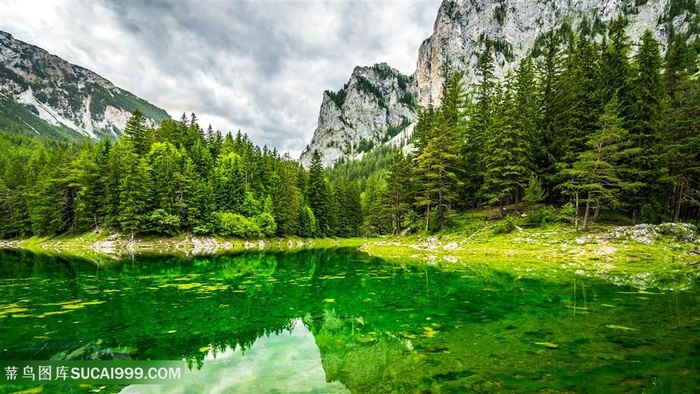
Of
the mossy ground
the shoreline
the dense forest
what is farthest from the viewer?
the dense forest

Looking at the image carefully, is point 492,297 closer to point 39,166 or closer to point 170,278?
point 170,278

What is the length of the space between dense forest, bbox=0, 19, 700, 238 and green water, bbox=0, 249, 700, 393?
20.0 meters

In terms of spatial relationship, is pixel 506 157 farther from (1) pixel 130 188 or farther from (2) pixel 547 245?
(1) pixel 130 188

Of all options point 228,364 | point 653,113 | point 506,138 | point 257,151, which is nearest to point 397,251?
→ point 506,138

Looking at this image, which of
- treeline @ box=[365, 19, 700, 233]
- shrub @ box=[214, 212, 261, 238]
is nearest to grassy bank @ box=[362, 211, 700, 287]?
treeline @ box=[365, 19, 700, 233]

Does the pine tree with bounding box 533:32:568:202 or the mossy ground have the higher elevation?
the pine tree with bounding box 533:32:568:202

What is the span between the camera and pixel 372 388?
653 centimetres

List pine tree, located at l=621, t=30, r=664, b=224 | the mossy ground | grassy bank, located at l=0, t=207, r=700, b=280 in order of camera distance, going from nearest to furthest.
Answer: grassy bank, located at l=0, t=207, r=700, b=280
the mossy ground
pine tree, located at l=621, t=30, r=664, b=224

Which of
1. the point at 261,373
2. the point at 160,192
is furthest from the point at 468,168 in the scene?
the point at 160,192

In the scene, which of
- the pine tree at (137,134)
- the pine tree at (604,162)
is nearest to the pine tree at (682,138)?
the pine tree at (604,162)

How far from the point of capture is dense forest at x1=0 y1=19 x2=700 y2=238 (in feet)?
106

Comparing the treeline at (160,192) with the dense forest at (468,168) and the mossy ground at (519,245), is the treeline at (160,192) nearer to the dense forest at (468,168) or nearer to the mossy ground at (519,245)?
the dense forest at (468,168)

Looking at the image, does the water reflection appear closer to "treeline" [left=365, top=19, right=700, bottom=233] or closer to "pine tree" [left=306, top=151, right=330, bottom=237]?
"treeline" [left=365, top=19, right=700, bottom=233]

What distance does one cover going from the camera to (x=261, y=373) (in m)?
7.42
